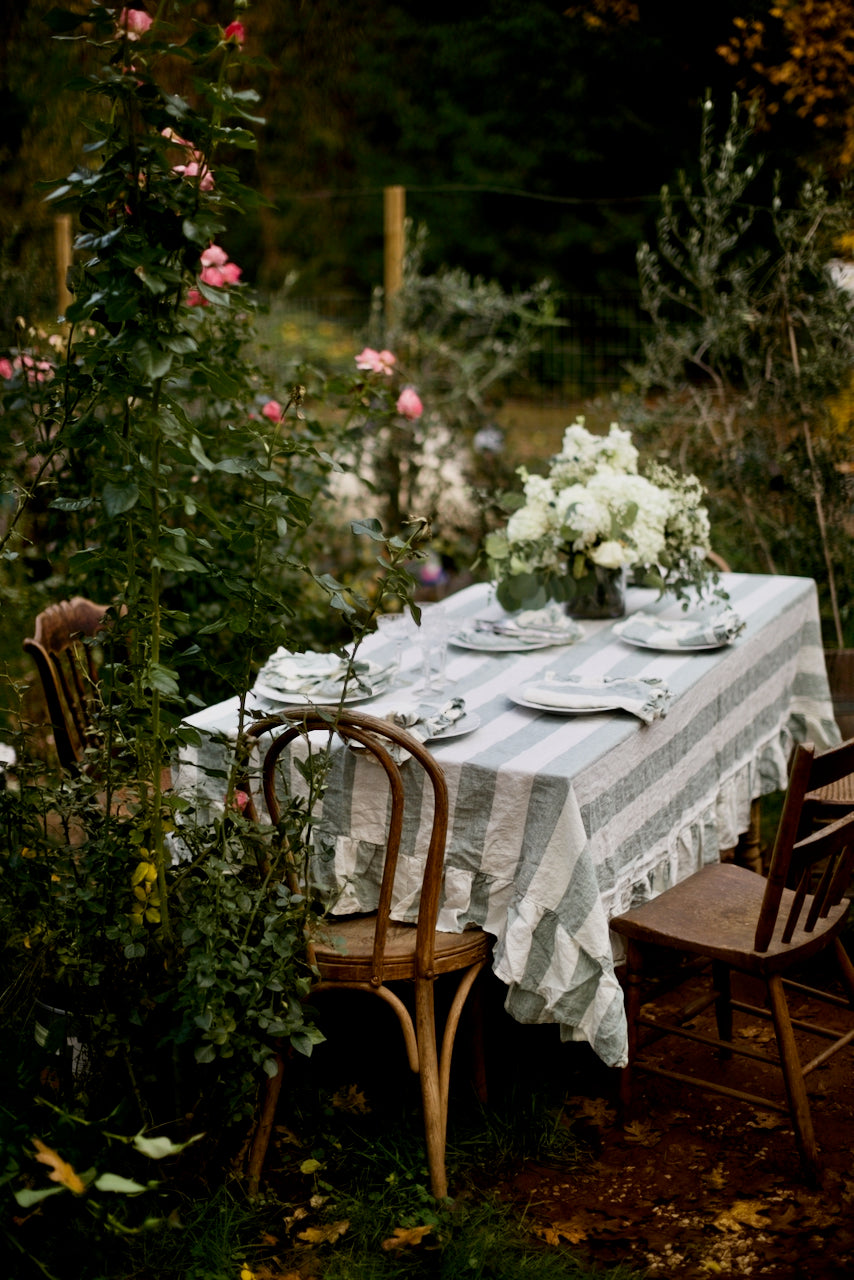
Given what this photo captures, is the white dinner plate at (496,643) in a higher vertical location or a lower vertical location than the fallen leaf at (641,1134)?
higher

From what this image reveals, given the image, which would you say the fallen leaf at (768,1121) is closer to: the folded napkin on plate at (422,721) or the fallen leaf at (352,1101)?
the fallen leaf at (352,1101)

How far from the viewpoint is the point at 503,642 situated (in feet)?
10.9

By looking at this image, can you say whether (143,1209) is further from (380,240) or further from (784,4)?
(380,240)

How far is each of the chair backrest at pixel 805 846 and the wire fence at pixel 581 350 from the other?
12.6ft

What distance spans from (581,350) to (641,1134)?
174 inches

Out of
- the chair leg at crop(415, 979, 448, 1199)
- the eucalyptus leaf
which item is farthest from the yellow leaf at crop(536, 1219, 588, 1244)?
the eucalyptus leaf

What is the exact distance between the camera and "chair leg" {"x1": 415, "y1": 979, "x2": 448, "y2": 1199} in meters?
2.46

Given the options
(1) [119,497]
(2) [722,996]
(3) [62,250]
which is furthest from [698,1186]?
(3) [62,250]

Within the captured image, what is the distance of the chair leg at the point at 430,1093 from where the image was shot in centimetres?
246

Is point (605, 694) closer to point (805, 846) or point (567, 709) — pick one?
point (567, 709)

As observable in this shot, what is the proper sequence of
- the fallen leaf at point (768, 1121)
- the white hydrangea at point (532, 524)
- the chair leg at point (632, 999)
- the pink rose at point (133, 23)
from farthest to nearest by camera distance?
the white hydrangea at point (532, 524) → the fallen leaf at point (768, 1121) → the chair leg at point (632, 999) → the pink rose at point (133, 23)

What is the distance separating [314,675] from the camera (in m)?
2.89

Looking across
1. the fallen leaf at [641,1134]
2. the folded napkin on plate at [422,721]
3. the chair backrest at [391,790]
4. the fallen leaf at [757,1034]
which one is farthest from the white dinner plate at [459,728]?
the fallen leaf at [757,1034]

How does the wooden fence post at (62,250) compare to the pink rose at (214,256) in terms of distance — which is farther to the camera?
the wooden fence post at (62,250)
